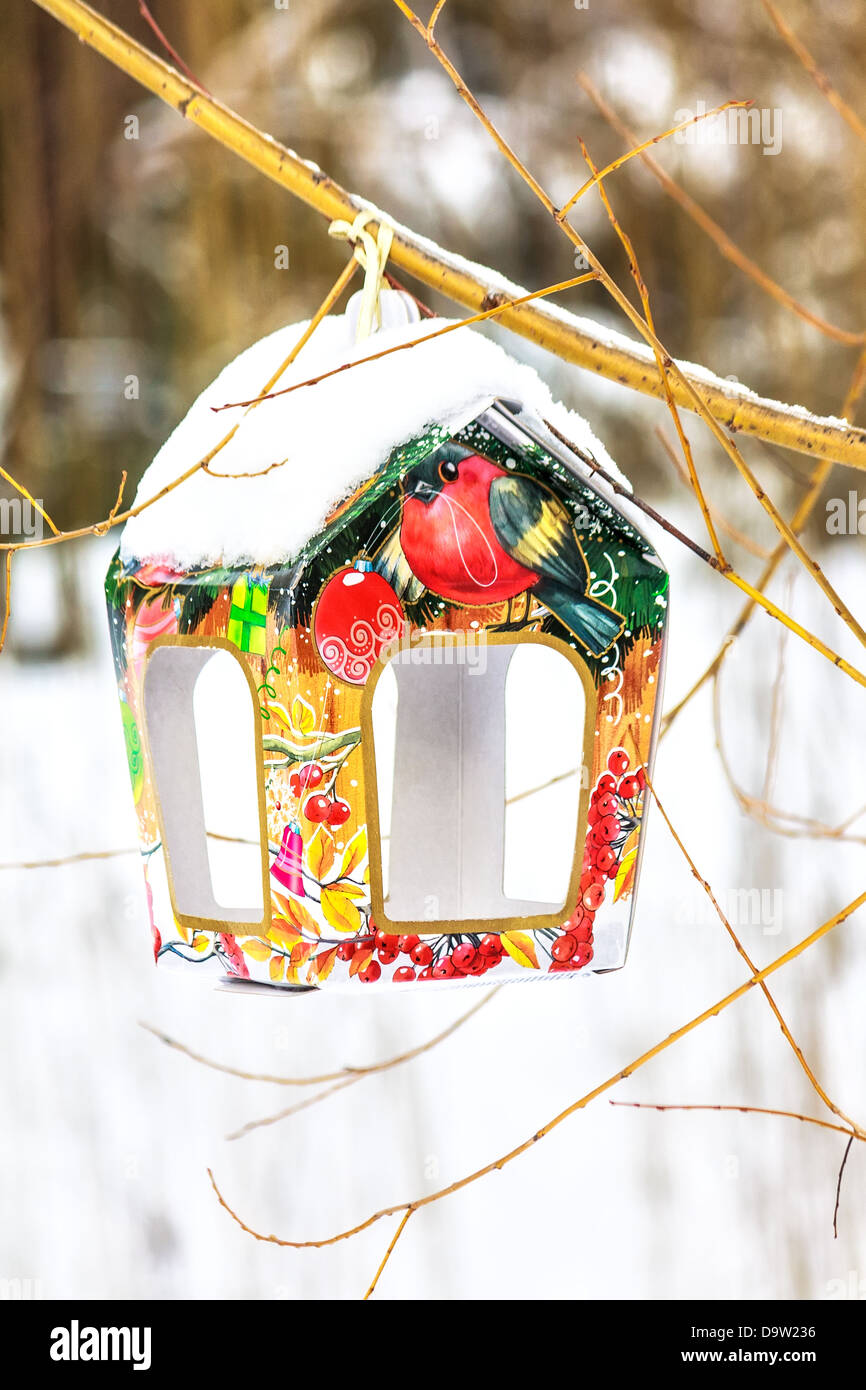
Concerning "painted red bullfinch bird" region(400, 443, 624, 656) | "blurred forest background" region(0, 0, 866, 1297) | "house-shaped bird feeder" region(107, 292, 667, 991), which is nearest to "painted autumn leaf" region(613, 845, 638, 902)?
"house-shaped bird feeder" region(107, 292, 667, 991)

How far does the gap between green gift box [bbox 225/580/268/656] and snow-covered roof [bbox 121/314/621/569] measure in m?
0.01

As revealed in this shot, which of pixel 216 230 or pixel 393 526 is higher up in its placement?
pixel 216 230

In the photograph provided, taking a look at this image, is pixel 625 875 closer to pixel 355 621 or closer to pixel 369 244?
pixel 355 621

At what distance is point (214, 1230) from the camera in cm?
150

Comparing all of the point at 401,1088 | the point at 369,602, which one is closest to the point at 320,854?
the point at 369,602

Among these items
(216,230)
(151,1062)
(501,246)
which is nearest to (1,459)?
(216,230)

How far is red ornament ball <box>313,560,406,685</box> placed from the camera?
51 centimetres

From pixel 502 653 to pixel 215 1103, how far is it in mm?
1027

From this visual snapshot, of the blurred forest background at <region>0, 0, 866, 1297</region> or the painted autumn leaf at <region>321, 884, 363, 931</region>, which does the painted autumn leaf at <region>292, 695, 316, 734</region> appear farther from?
the blurred forest background at <region>0, 0, 866, 1297</region>

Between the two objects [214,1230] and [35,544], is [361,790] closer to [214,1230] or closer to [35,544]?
[35,544]

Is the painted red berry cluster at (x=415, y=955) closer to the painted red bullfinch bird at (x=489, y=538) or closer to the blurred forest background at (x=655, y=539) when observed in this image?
the painted red bullfinch bird at (x=489, y=538)

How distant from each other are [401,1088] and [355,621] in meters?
1.07

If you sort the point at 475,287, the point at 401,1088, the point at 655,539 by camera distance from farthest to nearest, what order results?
the point at 401,1088 < the point at 655,539 < the point at 475,287

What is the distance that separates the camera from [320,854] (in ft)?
1.78
